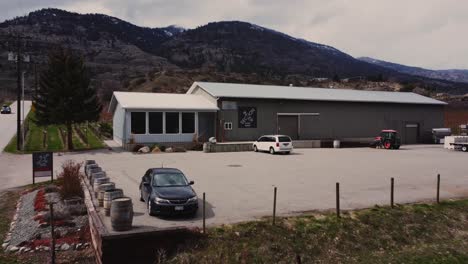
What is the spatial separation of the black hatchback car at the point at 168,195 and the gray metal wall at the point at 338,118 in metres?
25.6

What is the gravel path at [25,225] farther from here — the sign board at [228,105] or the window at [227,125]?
the sign board at [228,105]

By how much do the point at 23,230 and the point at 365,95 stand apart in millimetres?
46718

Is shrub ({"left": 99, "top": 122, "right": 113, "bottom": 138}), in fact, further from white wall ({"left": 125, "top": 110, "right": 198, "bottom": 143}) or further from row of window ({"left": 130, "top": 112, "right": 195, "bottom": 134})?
white wall ({"left": 125, "top": 110, "right": 198, "bottom": 143})

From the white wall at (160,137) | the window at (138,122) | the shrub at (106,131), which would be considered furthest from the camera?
the shrub at (106,131)

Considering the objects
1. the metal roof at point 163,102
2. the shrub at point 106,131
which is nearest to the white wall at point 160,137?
the metal roof at point 163,102

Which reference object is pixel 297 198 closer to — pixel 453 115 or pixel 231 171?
pixel 231 171

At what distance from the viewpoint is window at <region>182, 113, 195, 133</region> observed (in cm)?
4028

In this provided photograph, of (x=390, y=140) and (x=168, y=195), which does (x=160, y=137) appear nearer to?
(x=390, y=140)

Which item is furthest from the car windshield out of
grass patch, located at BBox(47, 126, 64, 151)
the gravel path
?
grass patch, located at BBox(47, 126, 64, 151)

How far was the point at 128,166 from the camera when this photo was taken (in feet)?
88.5

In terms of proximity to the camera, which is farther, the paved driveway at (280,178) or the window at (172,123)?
the window at (172,123)

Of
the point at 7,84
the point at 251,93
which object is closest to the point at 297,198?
the point at 251,93

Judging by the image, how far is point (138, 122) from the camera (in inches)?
1507

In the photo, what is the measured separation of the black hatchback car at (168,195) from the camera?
Result: 44.3ft
